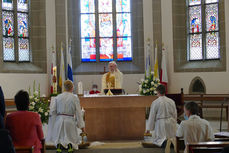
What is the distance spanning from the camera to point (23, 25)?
14.8 meters

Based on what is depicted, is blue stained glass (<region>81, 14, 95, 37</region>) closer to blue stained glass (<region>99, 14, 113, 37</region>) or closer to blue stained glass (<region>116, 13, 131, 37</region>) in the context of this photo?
blue stained glass (<region>99, 14, 113, 37</region>)

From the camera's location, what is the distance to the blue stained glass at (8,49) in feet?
46.4

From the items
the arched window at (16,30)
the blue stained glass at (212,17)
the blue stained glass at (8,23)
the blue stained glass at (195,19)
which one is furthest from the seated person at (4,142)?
the blue stained glass at (195,19)

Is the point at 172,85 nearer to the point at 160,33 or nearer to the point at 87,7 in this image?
the point at 160,33

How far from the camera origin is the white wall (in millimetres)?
13812

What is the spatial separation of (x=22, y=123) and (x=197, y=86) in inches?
407

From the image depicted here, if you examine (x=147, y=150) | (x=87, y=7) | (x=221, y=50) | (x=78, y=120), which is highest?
(x=87, y=7)

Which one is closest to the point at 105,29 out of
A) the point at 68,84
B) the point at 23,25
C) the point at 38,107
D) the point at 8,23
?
the point at 23,25

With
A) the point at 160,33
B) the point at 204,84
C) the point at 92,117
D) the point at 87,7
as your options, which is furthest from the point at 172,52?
the point at 92,117

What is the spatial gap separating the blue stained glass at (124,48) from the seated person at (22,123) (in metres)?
10.9

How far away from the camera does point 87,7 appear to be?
52.2 ft

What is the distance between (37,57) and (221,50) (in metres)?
6.92

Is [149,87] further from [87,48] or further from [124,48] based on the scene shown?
Answer: [87,48]

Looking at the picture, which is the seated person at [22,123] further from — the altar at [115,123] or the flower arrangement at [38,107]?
the altar at [115,123]
